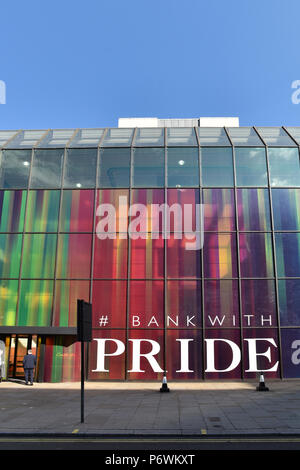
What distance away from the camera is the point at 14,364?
17.0m

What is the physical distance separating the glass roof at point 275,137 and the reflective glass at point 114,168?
26.5 feet

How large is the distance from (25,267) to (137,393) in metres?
8.51

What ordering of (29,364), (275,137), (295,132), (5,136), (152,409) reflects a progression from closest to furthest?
(152,409) → (29,364) → (275,137) → (295,132) → (5,136)

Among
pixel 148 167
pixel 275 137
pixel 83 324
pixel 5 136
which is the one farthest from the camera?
pixel 5 136

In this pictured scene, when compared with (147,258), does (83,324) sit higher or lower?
lower

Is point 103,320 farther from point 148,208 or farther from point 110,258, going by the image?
point 148,208

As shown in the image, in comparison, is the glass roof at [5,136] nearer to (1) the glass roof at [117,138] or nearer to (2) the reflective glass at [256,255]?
(1) the glass roof at [117,138]

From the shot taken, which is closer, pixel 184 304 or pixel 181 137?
pixel 184 304

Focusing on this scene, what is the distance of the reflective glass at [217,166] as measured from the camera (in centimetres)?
1891

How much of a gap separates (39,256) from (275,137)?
14.8 metres

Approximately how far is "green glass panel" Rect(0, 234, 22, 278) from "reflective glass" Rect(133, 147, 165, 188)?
699 centimetres

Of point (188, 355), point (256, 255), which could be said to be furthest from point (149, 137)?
point (188, 355)

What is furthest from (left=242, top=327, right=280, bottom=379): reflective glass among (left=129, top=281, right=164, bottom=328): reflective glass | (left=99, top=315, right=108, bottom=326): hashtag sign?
(left=99, top=315, right=108, bottom=326): hashtag sign

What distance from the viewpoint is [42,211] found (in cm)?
1866
